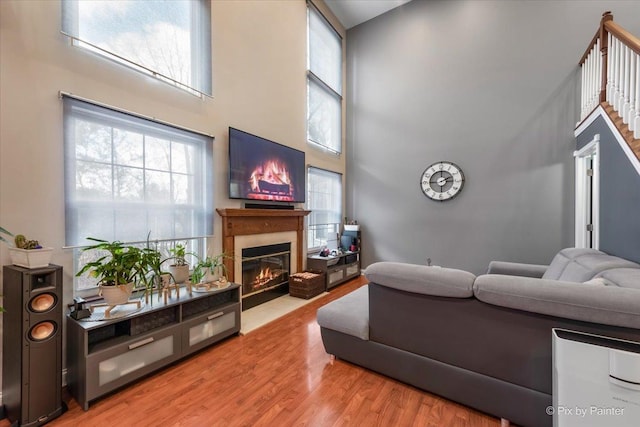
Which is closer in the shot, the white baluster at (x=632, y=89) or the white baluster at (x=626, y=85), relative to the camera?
the white baluster at (x=632, y=89)

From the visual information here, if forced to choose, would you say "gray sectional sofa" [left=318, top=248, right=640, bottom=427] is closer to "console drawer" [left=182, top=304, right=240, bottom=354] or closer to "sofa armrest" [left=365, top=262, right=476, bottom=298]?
"sofa armrest" [left=365, top=262, right=476, bottom=298]

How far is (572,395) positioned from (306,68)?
484 cm

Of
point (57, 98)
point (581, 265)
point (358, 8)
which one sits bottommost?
point (581, 265)

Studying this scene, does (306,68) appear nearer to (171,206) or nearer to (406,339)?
(171,206)

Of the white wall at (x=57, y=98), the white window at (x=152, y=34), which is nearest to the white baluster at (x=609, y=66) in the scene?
the white wall at (x=57, y=98)

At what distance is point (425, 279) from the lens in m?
1.69

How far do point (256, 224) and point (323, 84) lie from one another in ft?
10.0

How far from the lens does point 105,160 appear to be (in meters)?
2.11

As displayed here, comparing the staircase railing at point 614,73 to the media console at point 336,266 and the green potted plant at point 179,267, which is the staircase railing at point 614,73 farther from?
the green potted plant at point 179,267

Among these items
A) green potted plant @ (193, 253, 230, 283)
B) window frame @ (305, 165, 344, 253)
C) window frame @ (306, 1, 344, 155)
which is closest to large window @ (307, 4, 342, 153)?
window frame @ (306, 1, 344, 155)

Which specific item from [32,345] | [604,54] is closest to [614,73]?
[604,54]

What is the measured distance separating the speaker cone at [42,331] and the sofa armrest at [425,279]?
79.8 inches

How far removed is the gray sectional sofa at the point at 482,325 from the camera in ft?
4.26

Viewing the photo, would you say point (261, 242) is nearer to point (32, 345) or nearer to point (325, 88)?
point (32, 345)
